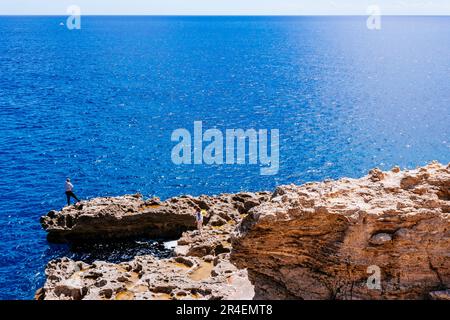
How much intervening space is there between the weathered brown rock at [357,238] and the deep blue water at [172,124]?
24344 millimetres

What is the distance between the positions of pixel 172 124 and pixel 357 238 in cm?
7089

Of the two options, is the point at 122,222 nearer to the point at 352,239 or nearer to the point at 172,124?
the point at 352,239

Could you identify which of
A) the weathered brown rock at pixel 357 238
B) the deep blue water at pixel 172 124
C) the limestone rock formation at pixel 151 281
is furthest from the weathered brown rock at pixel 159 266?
the weathered brown rock at pixel 357 238

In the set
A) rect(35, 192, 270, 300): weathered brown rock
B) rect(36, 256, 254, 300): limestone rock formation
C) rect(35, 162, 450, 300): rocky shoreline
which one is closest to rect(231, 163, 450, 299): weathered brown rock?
rect(35, 162, 450, 300): rocky shoreline

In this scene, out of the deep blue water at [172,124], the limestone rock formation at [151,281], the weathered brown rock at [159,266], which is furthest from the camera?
the deep blue water at [172,124]

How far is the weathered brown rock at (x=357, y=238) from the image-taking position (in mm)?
22516

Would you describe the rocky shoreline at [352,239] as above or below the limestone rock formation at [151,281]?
above

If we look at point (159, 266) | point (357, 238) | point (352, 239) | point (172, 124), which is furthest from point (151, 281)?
point (172, 124)

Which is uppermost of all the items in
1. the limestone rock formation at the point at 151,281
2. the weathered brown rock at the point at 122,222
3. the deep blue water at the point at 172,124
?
the deep blue water at the point at 172,124

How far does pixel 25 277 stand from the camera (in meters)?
43.2

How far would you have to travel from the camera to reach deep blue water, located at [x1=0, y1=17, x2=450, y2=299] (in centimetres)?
6222

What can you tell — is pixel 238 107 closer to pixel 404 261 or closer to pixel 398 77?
pixel 398 77

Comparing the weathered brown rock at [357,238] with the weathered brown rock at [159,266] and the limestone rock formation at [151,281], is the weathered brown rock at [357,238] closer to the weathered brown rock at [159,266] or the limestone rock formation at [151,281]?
the limestone rock formation at [151,281]

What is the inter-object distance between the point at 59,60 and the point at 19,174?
11982 centimetres
